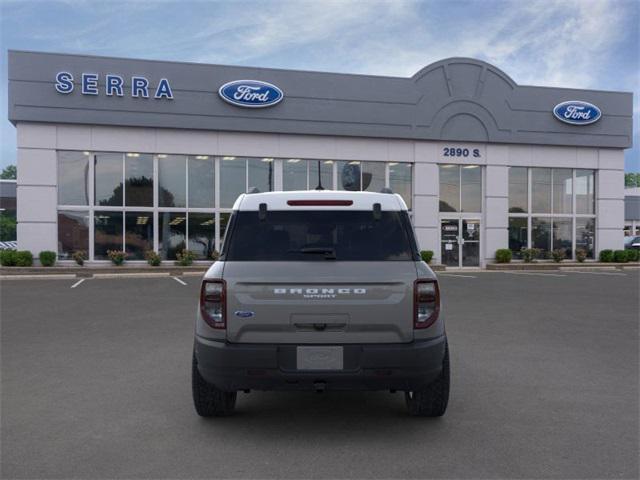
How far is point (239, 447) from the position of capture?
161 inches

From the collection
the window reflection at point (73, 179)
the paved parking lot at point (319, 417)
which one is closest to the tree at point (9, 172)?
the window reflection at point (73, 179)

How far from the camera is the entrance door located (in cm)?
2533

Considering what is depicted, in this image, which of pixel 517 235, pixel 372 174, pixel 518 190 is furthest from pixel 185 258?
pixel 518 190

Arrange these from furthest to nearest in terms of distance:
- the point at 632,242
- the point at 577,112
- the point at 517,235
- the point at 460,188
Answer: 1. the point at 632,242
2. the point at 577,112
3. the point at 517,235
4. the point at 460,188

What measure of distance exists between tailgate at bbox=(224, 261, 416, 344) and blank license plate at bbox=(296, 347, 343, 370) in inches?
2.3

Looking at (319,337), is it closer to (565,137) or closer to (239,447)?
(239,447)

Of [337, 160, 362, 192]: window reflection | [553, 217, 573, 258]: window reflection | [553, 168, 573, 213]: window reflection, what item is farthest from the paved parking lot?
[553, 168, 573, 213]: window reflection

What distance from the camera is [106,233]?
71.8 ft

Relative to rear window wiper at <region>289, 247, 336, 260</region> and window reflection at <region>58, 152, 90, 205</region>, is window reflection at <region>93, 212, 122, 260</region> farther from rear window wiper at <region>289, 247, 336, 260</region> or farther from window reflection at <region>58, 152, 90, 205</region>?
rear window wiper at <region>289, 247, 336, 260</region>

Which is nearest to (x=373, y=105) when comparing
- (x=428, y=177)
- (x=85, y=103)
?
(x=428, y=177)

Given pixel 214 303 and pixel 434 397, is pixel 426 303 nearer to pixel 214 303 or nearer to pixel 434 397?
pixel 434 397

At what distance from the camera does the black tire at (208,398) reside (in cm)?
455

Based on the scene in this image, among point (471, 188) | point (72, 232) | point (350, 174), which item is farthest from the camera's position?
point (471, 188)

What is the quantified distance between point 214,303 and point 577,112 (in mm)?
26978
